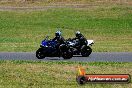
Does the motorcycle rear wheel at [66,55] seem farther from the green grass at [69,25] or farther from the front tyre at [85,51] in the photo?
the green grass at [69,25]

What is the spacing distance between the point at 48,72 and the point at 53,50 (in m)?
5.53

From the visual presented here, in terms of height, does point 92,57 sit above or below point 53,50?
below

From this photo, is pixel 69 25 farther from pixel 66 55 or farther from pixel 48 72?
pixel 48 72

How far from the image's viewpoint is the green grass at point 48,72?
17.7m

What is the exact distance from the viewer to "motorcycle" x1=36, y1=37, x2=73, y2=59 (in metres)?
25.8

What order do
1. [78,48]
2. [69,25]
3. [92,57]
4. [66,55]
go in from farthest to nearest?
[69,25], [78,48], [92,57], [66,55]

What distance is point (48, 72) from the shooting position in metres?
20.5

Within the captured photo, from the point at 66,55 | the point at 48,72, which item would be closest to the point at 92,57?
the point at 66,55

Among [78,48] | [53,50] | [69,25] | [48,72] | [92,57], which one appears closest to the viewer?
[48,72]

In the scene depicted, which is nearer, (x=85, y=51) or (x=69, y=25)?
(x=85, y=51)

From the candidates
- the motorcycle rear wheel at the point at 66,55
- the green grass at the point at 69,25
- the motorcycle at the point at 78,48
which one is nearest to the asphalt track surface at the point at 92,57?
the motorcycle rear wheel at the point at 66,55

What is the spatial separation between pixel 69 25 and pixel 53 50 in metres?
26.2

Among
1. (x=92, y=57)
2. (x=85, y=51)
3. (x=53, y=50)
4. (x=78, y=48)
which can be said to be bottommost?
(x=92, y=57)

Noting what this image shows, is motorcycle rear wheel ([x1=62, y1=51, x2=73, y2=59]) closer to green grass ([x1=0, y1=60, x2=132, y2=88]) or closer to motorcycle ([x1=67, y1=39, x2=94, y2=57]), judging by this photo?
motorcycle ([x1=67, y1=39, x2=94, y2=57])
